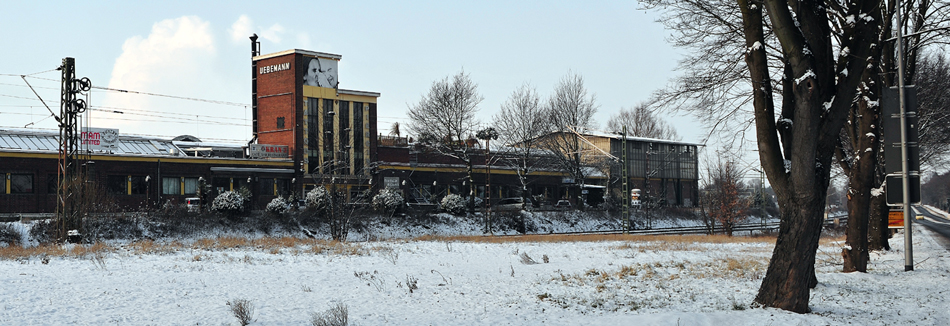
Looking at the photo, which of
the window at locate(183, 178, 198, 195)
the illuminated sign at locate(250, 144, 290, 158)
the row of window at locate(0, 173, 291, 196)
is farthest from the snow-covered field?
the illuminated sign at locate(250, 144, 290, 158)

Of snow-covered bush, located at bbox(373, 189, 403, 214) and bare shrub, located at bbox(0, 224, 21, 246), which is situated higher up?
snow-covered bush, located at bbox(373, 189, 403, 214)

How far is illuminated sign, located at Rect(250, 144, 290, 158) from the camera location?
5553 centimetres

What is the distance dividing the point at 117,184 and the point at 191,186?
5219 millimetres

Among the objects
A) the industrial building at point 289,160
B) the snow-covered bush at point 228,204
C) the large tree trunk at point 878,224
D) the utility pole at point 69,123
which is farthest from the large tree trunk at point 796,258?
the industrial building at point 289,160

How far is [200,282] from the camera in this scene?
40.5 ft

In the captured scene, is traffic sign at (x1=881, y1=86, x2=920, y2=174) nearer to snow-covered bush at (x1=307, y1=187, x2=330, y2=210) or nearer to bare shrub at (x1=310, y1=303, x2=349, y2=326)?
bare shrub at (x1=310, y1=303, x2=349, y2=326)

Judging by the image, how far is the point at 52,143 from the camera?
47469 mm

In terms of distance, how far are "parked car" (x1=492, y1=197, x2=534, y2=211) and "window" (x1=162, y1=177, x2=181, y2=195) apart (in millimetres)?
23789

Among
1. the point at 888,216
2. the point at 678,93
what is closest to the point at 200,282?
the point at 678,93

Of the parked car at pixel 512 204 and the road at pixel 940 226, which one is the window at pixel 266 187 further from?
the road at pixel 940 226

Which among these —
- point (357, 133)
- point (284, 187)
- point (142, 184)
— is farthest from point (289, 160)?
point (142, 184)

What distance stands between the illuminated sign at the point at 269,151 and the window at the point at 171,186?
7.39 metres

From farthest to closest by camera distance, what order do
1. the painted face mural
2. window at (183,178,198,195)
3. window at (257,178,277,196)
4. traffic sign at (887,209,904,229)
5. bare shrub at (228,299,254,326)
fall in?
1. the painted face mural
2. window at (257,178,277,196)
3. window at (183,178,198,195)
4. traffic sign at (887,209,904,229)
5. bare shrub at (228,299,254,326)

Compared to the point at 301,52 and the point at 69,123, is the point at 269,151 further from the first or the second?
the point at 69,123
